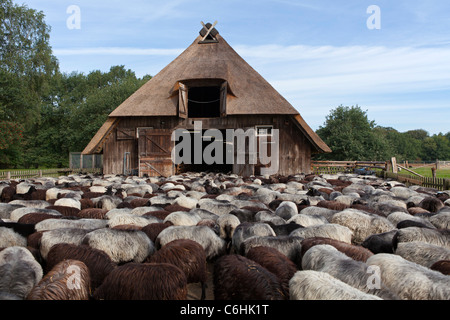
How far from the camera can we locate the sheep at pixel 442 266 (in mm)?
4414

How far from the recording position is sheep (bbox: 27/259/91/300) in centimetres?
375

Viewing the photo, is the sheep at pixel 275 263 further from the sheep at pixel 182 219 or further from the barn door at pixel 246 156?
the barn door at pixel 246 156

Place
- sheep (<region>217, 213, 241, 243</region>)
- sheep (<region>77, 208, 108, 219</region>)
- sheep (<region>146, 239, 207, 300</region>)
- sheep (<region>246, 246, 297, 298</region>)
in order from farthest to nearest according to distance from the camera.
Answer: sheep (<region>77, 208, 108, 219</region>), sheep (<region>217, 213, 241, 243</region>), sheep (<region>146, 239, 207, 300</region>), sheep (<region>246, 246, 297, 298</region>)

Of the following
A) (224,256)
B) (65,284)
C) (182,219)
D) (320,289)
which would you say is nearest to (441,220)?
(320,289)

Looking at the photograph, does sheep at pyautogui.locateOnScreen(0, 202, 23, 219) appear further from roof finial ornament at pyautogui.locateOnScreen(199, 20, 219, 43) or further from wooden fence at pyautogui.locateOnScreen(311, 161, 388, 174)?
roof finial ornament at pyautogui.locateOnScreen(199, 20, 219, 43)

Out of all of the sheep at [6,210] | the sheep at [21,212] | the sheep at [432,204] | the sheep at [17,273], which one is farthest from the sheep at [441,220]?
the sheep at [6,210]

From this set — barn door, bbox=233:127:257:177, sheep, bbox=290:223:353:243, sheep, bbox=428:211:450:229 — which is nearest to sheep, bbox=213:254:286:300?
sheep, bbox=290:223:353:243

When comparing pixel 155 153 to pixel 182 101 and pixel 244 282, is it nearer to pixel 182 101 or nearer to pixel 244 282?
pixel 182 101

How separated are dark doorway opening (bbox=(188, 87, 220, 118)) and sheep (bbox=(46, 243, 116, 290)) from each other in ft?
80.3

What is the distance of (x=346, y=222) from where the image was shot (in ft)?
22.8

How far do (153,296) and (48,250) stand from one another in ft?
8.25

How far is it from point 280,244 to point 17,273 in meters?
3.77

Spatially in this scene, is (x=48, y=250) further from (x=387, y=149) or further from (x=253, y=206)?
(x=387, y=149)

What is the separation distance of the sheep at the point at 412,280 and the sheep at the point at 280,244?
1.30 m
